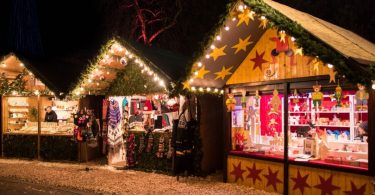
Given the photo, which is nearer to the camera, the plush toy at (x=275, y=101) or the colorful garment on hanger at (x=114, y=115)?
the plush toy at (x=275, y=101)

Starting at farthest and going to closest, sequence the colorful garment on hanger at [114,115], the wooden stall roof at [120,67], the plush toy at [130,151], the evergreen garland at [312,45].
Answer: the colorful garment on hanger at [114,115] → the plush toy at [130,151] → the wooden stall roof at [120,67] → the evergreen garland at [312,45]

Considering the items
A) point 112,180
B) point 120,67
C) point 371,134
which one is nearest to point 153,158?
point 112,180

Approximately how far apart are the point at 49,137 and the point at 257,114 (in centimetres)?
817

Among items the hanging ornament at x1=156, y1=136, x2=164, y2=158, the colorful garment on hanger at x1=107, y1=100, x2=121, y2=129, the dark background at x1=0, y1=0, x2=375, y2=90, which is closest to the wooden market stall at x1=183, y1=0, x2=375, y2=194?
the hanging ornament at x1=156, y1=136, x2=164, y2=158

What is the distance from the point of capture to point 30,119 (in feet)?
45.7

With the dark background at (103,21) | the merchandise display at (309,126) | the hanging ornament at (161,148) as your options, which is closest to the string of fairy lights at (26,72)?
the hanging ornament at (161,148)

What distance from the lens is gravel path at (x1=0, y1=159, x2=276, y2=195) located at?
837 cm

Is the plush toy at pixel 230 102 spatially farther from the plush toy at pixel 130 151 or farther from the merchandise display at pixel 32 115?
the merchandise display at pixel 32 115

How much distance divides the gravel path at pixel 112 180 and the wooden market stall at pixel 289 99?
0.79 meters

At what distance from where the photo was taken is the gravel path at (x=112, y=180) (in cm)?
837

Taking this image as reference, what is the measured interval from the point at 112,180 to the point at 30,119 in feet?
20.7

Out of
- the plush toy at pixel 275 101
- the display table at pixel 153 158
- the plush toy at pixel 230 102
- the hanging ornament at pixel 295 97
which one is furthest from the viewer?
the display table at pixel 153 158

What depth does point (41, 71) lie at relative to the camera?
1205 cm

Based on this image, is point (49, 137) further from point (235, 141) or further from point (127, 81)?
point (235, 141)
